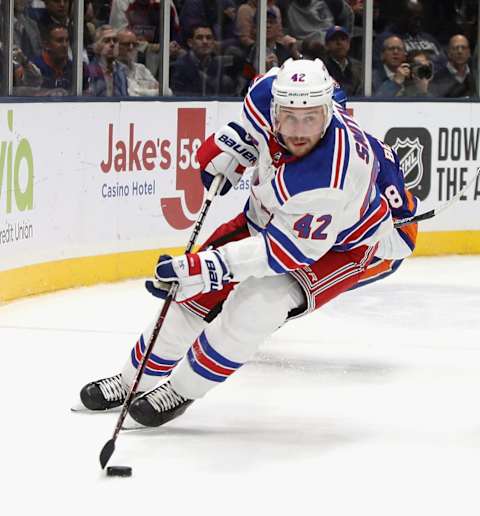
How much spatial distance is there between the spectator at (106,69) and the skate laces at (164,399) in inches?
133

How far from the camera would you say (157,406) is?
149 inches

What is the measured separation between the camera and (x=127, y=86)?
23.7ft

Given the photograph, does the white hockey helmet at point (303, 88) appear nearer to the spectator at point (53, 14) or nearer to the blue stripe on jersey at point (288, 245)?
the blue stripe on jersey at point (288, 245)

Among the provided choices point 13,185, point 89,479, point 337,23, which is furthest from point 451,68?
point 89,479

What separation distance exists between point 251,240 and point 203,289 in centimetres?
17

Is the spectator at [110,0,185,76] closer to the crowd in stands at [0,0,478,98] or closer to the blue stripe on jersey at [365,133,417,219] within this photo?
the crowd in stands at [0,0,478,98]

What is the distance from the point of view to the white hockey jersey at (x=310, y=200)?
11.6 ft

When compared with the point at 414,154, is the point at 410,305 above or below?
below

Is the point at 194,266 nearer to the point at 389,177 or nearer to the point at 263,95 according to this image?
the point at 263,95

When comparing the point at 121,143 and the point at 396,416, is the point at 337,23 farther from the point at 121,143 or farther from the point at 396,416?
the point at 396,416

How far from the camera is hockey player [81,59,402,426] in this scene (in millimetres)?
3561

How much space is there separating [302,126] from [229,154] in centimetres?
60

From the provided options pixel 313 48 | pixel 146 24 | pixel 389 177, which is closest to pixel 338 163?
pixel 389 177

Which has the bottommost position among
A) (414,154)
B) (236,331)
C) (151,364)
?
(151,364)
